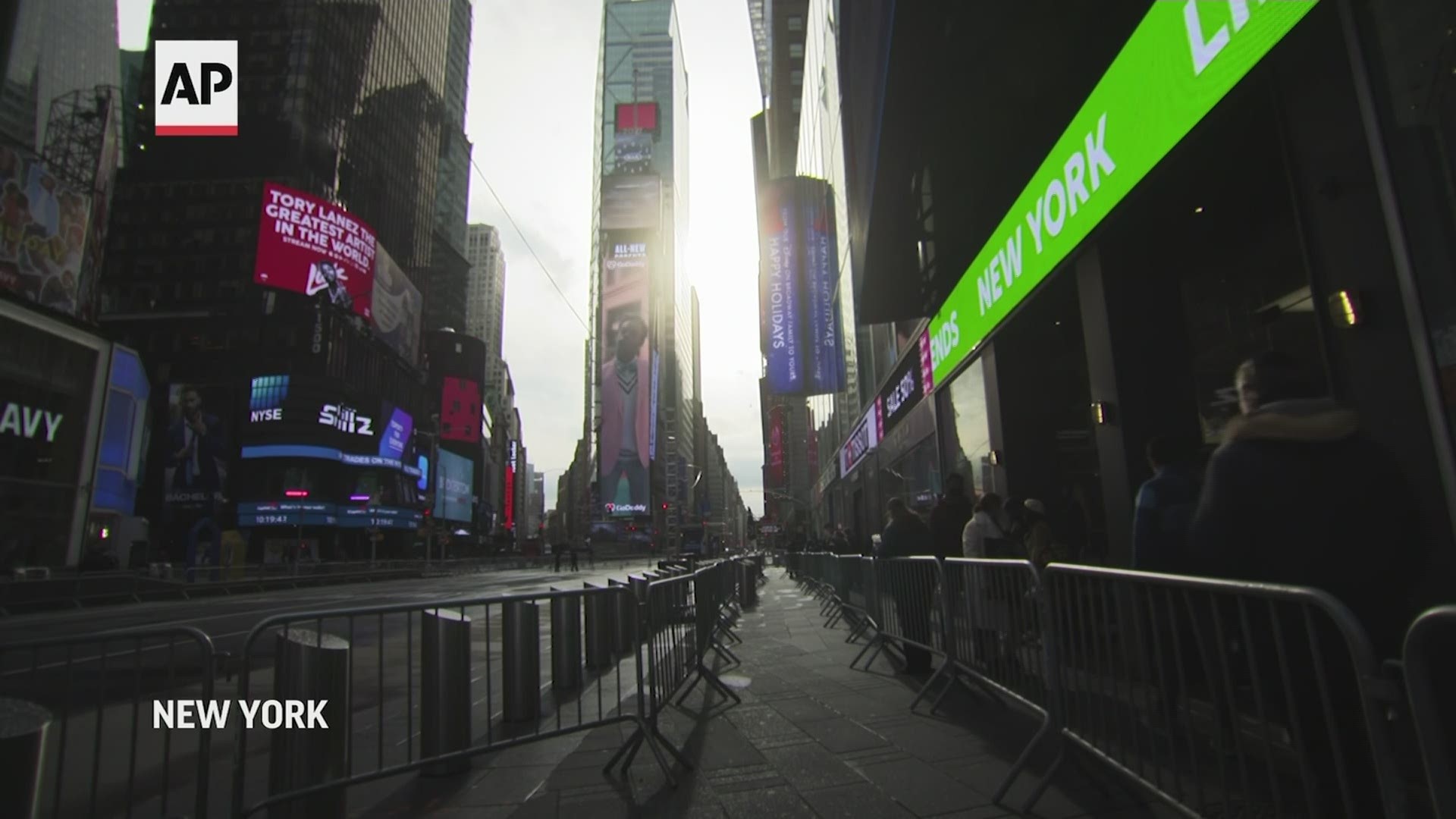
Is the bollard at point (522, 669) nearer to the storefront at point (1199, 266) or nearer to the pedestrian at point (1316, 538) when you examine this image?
the pedestrian at point (1316, 538)

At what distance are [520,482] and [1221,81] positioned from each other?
203 m

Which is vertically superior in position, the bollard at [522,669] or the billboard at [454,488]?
the billboard at [454,488]

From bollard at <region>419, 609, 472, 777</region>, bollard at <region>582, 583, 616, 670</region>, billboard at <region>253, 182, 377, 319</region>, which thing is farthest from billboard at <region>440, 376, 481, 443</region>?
bollard at <region>419, 609, 472, 777</region>

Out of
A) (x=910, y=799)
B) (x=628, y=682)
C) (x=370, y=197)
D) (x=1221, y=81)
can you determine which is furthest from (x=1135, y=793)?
(x=370, y=197)

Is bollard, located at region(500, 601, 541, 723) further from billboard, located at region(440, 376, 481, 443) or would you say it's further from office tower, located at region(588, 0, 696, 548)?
billboard, located at region(440, 376, 481, 443)

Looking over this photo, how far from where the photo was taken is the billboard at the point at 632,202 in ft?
418

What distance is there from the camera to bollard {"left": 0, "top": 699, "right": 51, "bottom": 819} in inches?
94.4

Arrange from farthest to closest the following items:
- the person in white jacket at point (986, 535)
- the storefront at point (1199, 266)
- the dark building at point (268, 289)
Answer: the dark building at point (268, 289)
the person in white jacket at point (986, 535)
the storefront at point (1199, 266)

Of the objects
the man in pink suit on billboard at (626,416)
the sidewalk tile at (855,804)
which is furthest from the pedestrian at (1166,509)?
the man in pink suit on billboard at (626,416)

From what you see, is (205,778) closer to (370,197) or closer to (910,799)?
(910,799)

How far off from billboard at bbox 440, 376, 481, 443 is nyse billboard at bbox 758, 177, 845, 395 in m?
72.3

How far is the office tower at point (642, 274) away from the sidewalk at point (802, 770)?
7535cm

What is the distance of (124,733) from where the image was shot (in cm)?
547

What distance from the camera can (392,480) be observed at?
6625 centimetres
